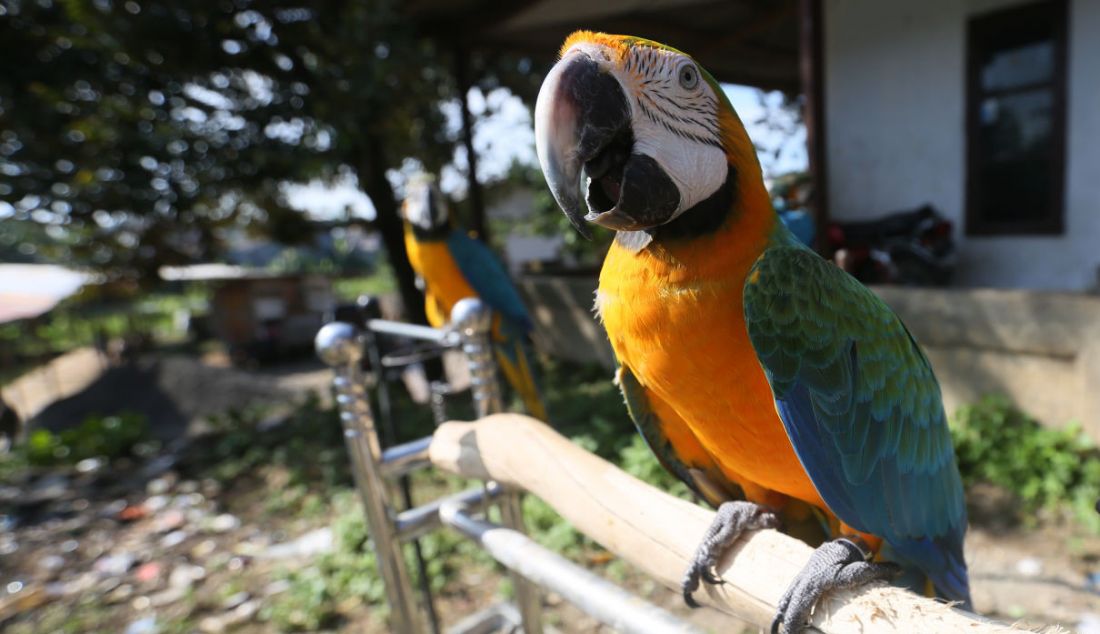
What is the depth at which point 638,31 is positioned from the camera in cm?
481

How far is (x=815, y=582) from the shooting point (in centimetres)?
87

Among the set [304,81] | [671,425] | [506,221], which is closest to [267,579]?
[671,425]

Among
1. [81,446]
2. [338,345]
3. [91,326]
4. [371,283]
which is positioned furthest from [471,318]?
[371,283]

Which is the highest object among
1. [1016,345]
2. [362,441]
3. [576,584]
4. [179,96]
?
[179,96]

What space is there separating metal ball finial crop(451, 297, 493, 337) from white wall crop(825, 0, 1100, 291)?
13.2ft

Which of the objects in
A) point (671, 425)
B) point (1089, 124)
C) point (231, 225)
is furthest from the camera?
point (231, 225)

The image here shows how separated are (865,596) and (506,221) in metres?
9.68

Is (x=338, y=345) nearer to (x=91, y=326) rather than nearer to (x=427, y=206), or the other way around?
(x=427, y=206)

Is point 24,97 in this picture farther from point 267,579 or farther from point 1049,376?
point 1049,376

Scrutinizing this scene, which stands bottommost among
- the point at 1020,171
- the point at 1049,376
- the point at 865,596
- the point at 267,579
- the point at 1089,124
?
the point at 267,579

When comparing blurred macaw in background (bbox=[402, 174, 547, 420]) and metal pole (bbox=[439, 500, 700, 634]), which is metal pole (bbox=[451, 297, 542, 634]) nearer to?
metal pole (bbox=[439, 500, 700, 634])

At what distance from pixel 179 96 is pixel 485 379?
3.93 metres

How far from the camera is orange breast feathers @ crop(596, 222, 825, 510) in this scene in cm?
98

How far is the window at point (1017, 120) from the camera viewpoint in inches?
144
